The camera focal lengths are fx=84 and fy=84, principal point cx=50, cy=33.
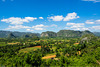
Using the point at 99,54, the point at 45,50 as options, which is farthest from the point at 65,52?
the point at 99,54

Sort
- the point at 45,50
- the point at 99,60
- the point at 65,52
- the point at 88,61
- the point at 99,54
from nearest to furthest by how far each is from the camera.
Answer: the point at 88,61, the point at 99,60, the point at 99,54, the point at 65,52, the point at 45,50

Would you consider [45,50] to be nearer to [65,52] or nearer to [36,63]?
[65,52]

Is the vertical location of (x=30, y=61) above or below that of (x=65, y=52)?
above

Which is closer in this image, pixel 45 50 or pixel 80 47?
pixel 80 47

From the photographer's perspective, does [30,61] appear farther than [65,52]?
No

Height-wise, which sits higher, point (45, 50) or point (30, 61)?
point (30, 61)

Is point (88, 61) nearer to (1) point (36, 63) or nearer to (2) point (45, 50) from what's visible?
(1) point (36, 63)

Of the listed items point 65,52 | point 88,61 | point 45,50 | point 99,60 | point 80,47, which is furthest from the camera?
point 45,50

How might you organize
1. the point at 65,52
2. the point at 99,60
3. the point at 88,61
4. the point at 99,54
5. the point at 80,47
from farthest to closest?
the point at 80,47
the point at 65,52
the point at 99,54
the point at 99,60
the point at 88,61

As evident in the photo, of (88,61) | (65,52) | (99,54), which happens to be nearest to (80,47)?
(65,52)
